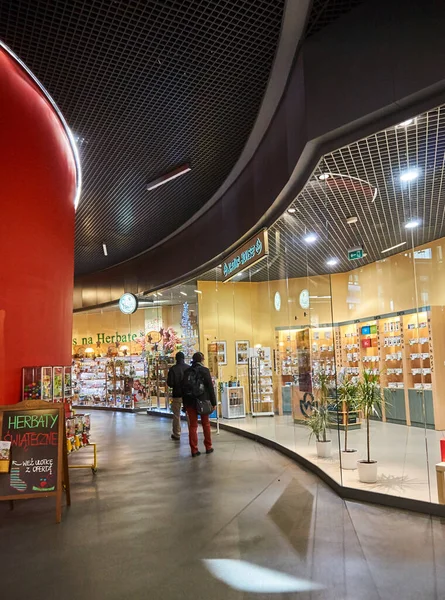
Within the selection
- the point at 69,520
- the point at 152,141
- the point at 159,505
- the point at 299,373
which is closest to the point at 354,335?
the point at 299,373

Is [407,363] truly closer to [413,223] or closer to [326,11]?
[413,223]

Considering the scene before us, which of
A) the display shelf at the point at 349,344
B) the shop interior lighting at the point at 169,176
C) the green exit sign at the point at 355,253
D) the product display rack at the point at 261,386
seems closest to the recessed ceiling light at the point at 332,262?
the green exit sign at the point at 355,253

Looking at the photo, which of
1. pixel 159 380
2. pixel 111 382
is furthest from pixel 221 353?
pixel 111 382

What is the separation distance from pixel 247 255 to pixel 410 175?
2933 millimetres

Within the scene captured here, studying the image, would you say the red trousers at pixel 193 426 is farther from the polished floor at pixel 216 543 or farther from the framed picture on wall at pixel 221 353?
the framed picture on wall at pixel 221 353

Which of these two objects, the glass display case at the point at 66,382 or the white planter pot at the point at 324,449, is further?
the white planter pot at the point at 324,449

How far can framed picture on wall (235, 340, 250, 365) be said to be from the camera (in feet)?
37.3

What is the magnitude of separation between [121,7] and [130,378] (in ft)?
38.6

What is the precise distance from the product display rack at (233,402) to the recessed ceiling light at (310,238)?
14.6ft

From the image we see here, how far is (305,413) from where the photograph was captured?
682 centimetres

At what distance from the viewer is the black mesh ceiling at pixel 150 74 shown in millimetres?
4172

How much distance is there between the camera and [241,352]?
11438mm

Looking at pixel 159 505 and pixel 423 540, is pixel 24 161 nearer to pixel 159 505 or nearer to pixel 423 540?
pixel 159 505

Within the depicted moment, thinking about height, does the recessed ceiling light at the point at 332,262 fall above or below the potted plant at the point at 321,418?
above
